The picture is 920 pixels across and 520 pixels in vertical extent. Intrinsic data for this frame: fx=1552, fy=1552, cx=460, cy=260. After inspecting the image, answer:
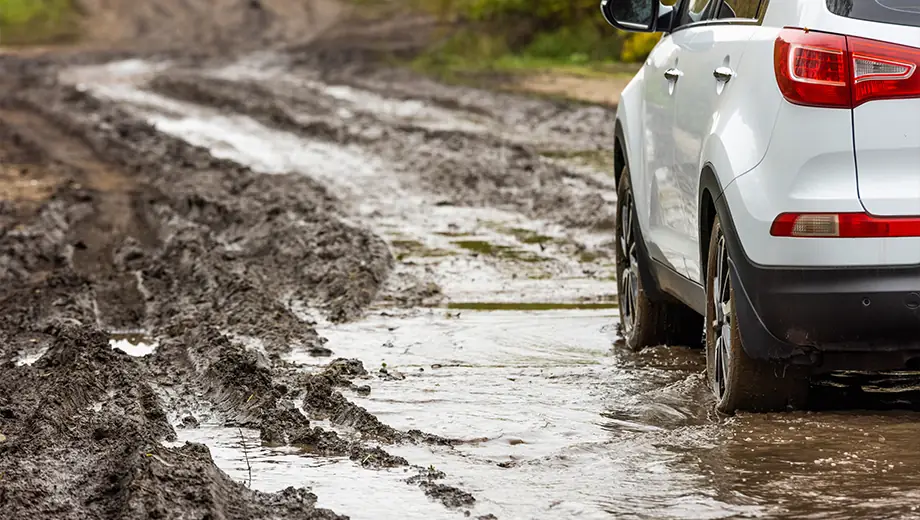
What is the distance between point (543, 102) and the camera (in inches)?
1006

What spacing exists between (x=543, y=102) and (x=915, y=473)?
2115 centimetres

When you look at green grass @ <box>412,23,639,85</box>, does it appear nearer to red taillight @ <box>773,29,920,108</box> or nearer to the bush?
the bush

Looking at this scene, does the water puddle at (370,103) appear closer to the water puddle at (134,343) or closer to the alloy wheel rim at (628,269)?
the water puddle at (134,343)

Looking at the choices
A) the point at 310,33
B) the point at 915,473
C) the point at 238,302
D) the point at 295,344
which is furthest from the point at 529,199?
the point at 310,33

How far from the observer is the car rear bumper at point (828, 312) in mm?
4770

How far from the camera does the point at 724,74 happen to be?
5.32 m

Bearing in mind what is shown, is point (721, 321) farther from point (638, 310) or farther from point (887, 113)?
point (638, 310)

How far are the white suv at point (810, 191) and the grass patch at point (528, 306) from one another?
3021 millimetres

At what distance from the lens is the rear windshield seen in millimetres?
4754

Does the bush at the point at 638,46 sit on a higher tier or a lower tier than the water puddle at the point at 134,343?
lower

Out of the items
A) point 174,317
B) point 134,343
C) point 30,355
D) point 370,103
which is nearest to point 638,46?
point 370,103

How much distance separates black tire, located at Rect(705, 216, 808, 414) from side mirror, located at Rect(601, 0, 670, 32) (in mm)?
1454

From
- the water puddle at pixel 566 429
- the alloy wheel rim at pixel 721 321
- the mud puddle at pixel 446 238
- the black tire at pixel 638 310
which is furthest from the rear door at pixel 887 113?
the mud puddle at pixel 446 238

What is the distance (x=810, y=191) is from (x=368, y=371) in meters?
2.62
